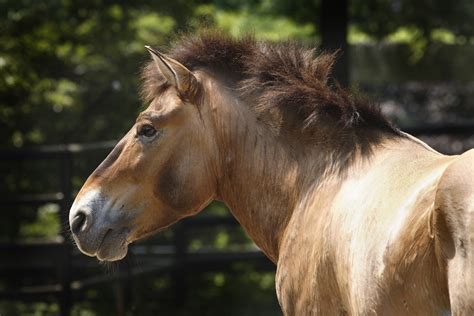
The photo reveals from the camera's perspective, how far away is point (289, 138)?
168 inches

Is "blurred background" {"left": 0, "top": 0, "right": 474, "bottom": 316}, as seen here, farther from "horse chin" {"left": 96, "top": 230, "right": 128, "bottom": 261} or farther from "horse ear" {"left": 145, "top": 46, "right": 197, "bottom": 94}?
"horse ear" {"left": 145, "top": 46, "right": 197, "bottom": 94}

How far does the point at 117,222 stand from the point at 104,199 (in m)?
0.13

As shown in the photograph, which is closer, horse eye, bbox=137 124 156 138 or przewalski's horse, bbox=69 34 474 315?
przewalski's horse, bbox=69 34 474 315

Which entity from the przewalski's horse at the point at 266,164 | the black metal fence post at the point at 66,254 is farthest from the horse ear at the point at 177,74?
the black metal fence post at the point at 66,254

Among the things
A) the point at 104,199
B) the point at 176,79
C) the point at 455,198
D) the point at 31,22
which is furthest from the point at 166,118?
the point at 31,22

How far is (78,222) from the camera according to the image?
4.36m

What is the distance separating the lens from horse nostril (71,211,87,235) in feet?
14.3

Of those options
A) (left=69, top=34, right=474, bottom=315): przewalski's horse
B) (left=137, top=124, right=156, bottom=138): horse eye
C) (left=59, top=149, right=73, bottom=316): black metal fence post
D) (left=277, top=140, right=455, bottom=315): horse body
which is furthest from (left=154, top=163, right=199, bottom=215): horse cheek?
(left=59, top=149, right=73, bottom=316): black metal fence post

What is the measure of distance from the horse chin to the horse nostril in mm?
128

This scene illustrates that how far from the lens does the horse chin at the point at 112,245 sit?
4408mm

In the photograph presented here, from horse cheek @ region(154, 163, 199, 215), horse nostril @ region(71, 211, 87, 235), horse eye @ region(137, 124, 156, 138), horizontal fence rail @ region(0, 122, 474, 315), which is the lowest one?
horizontal fence rail @ region(0, 122, 474, 315)

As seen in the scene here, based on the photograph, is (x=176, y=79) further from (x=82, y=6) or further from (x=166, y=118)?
(x=82, y=6)

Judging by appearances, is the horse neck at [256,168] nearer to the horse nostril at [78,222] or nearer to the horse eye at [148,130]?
the horse eye at [148,130]

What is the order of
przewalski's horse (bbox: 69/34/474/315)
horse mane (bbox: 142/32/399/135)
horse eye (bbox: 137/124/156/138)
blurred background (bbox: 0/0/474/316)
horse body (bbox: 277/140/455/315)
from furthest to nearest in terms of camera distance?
blurred background (bbox: 0/0/474/316) < horse eye (bbox: 137/124/156/138) < horse mane (bbox: 142/32/399/135) < przewalski's horse (bbox: 69/34/474/315) < horse body (bbox: 277/140/455/315)
